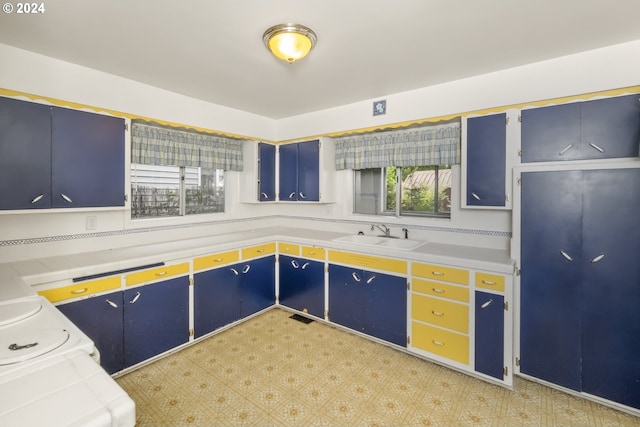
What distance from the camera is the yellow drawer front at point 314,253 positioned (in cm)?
328

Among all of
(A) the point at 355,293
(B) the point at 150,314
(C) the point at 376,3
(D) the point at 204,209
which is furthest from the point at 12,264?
(C) the point at 376,3

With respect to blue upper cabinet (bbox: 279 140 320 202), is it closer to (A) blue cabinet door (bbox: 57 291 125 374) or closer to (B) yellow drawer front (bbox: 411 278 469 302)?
(B) yellow drawer front (bbox: 411 278 469 302)

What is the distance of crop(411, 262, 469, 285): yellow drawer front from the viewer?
242 cm

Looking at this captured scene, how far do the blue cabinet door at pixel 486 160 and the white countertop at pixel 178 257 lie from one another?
1.61ft

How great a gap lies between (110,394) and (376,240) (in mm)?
2832

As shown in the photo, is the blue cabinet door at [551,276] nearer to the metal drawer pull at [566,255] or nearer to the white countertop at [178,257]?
the metal drawer pull at [566,255]

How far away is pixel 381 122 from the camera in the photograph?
330cm

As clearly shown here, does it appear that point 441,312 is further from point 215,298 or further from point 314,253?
point 215,298

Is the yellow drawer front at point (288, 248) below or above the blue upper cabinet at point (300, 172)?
below

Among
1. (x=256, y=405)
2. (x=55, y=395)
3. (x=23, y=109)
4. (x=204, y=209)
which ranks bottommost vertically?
(x=256, y=405)

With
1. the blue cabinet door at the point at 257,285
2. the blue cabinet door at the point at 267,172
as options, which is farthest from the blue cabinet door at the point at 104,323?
the blue cabinet door at the point at 267,172

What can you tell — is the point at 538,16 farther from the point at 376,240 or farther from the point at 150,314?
the point at 150,314

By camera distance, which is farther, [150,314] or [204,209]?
[204,209]

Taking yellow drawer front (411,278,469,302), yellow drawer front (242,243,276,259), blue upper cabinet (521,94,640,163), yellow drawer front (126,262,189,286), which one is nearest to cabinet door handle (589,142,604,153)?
blue upper cabinet (521,94,640,163)
